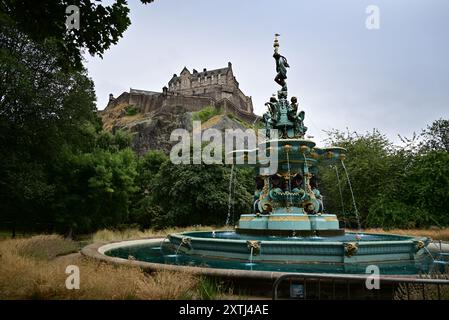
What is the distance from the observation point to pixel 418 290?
232 inches

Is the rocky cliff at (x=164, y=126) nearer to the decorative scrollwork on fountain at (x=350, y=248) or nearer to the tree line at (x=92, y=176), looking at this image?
the tree line at (x=92, y=176)

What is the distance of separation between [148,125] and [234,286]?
74348 mm

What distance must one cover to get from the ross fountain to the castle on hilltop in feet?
231

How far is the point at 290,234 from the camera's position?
13.0 metres

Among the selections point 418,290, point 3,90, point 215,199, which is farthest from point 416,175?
point 3,90

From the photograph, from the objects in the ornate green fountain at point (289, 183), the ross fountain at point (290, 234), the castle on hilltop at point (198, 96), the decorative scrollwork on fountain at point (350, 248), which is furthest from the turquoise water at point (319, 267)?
the castle on hilltop at point (198, 96)

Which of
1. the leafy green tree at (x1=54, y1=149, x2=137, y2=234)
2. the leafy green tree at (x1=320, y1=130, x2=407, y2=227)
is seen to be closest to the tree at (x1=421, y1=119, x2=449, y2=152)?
the leafy green tree at (x1=320, y1=130, x2=407, y2=227)

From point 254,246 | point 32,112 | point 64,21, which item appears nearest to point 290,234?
point 254,246

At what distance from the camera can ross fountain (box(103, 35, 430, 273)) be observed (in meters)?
9.07

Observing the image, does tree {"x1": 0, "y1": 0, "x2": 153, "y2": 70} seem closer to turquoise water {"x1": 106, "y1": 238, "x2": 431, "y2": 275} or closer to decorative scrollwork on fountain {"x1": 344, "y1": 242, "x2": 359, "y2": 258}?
turquoise water {"x1": 106, "y1": 238, "x2": 431, "y2": 275}

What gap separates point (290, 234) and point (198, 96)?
3265 inches

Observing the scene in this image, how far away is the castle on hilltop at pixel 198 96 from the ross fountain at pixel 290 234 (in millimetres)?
70443

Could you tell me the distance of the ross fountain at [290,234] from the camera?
29.8 feet
